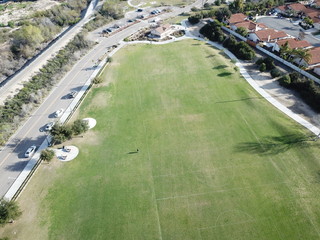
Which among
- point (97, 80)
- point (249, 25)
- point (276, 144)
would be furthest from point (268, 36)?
point (97, 80)

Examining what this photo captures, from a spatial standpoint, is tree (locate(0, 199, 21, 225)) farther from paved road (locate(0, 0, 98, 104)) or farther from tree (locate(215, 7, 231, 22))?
tree (locate(215, 7, 231, 22))

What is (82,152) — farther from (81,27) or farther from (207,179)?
(81,27)

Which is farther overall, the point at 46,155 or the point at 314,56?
the point at 314,56

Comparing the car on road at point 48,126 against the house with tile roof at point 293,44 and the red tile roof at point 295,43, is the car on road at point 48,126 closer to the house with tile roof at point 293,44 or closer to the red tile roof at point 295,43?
Result: the house with tile roof at point 293,44

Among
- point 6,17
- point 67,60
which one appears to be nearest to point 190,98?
point 67,60

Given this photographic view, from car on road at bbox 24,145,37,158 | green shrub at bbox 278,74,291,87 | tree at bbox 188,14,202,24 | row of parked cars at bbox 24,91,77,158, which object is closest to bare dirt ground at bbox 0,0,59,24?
row of parked cars at bbox 24,91,77,158

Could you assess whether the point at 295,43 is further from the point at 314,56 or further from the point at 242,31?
the point at 242,31

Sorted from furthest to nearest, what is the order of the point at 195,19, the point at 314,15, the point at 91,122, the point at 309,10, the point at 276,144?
1. the point at 195,19
2. the point at 309,10
3. the point at 314,15
4. the point at 91,122
5. the point at 276,144
